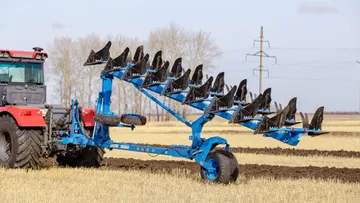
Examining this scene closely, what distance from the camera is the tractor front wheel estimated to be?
465 inches

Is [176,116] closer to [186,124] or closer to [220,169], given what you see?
[186,124]

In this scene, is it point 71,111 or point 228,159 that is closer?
point 228,159

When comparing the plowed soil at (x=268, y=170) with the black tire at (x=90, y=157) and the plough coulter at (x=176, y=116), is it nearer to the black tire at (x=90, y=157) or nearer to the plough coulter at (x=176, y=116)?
the black tire at (x=90, y=157)

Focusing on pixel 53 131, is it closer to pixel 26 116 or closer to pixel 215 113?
pixel 26 116

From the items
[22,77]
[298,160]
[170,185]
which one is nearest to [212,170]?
[170,185]

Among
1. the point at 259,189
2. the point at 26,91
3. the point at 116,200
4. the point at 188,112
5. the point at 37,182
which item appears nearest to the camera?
the point at 116,200

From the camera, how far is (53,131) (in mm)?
14586

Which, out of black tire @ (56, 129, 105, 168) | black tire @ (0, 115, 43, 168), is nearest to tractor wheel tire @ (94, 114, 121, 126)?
black tire @ (0, 115, 43, 168)

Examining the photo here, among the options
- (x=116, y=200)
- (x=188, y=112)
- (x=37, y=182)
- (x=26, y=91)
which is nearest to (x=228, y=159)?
(x=116, y=200)

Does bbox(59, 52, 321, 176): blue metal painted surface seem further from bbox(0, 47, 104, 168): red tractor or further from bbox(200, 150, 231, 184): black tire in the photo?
bbox(0, 47, 104, 168): red tractor

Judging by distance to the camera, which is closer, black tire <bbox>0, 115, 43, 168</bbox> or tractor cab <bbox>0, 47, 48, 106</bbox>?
black tire <bbox>0, 115, 43, 168</bbox>

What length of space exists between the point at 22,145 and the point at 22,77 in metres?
2.16

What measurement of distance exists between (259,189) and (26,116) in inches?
219

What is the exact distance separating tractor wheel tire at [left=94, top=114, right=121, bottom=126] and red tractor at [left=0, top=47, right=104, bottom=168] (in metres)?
0.89
